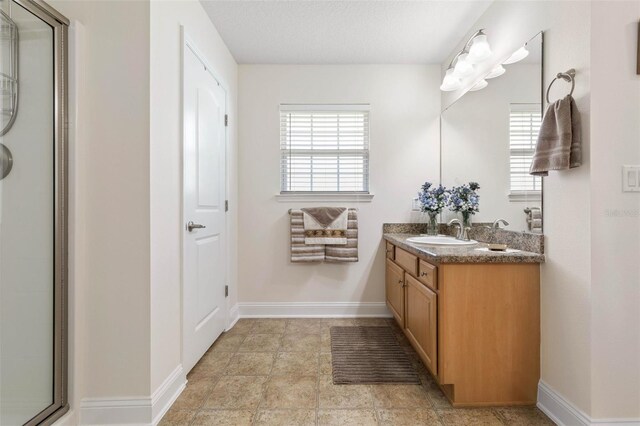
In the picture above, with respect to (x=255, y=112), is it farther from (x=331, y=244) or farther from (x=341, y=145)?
(x=331, y=244)

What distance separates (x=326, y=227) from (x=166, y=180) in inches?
60.9

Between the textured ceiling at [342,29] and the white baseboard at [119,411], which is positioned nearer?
the white baseboard at [119,411]

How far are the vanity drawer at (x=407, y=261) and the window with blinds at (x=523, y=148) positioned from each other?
0.70m

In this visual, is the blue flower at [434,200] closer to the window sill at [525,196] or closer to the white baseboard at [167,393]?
the window sill at [525,196]

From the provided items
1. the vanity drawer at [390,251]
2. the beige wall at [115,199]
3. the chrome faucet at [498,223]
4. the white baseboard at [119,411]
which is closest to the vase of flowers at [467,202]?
the chrome faucet at [498,223]

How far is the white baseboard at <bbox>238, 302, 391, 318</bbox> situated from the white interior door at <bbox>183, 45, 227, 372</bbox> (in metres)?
0.41

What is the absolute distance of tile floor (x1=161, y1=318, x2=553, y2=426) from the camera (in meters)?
1.57

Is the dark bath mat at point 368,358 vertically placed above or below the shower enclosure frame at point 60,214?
below

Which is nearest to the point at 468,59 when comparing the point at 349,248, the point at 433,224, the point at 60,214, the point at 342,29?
the point at 342,29

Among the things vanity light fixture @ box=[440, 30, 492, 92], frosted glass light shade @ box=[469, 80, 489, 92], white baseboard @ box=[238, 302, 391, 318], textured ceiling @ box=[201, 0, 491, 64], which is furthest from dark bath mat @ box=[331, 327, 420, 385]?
textured ceiling @ box=[201, 0, 491, 64]

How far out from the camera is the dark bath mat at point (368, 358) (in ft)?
6.33

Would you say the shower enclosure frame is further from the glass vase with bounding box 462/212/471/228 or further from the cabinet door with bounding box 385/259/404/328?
the glass vase with bounding box 462/212/471/228

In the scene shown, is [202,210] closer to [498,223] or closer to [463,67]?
[498,223]

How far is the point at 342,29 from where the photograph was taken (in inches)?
95.3
